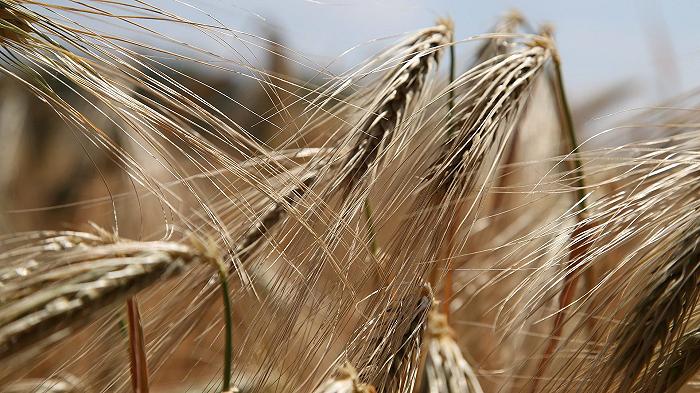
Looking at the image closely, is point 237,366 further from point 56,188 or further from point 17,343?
point 56,188

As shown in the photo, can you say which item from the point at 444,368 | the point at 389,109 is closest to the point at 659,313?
the point at 444,368

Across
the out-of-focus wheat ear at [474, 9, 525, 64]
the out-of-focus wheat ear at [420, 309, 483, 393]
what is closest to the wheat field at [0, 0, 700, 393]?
the out-of-focus wheat ear at [420, 309, 483, 393]

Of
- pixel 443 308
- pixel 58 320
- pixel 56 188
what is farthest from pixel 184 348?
pixel 56 188

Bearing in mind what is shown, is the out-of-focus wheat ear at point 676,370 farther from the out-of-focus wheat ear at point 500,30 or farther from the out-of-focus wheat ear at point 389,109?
the out-of-focus wheat ear at point 500,30

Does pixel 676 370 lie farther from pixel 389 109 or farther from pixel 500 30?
pixel 500 30

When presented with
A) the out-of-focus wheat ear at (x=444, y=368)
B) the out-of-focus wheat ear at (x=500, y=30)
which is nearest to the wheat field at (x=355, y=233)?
the out-of-focus wheat ear at (x=444, y=368)
